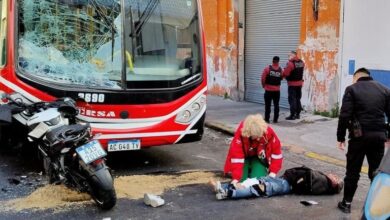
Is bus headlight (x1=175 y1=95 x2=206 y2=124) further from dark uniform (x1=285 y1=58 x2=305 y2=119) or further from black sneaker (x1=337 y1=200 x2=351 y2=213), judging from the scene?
dark uniform (x1=285 y1=58 x2=305 y2=119)

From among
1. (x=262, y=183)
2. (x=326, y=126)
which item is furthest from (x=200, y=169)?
(x=326, y=126)

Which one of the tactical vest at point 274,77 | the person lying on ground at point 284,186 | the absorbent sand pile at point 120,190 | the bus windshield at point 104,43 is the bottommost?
the absorbent sand pile at point 120,190

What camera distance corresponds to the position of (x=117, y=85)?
6863 mm

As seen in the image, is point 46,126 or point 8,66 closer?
point 46,126

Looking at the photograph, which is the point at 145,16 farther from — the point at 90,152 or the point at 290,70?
the point at 290,70

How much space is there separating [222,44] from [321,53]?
4.75 metres

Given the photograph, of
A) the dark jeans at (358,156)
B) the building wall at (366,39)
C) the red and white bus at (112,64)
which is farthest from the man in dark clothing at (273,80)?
the dark jeans at (358,156)

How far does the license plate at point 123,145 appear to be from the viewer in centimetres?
680

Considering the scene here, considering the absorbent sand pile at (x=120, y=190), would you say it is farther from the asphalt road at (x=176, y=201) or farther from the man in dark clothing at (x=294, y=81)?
the man in dark clothing at (x=294, y=81)

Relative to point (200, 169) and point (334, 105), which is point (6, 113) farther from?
point (334, 105)

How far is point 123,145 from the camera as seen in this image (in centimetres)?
688

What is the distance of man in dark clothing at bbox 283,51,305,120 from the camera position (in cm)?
1148

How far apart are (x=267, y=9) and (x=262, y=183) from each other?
9.13 meters

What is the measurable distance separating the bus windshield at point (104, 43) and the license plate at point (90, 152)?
55.2 inches
